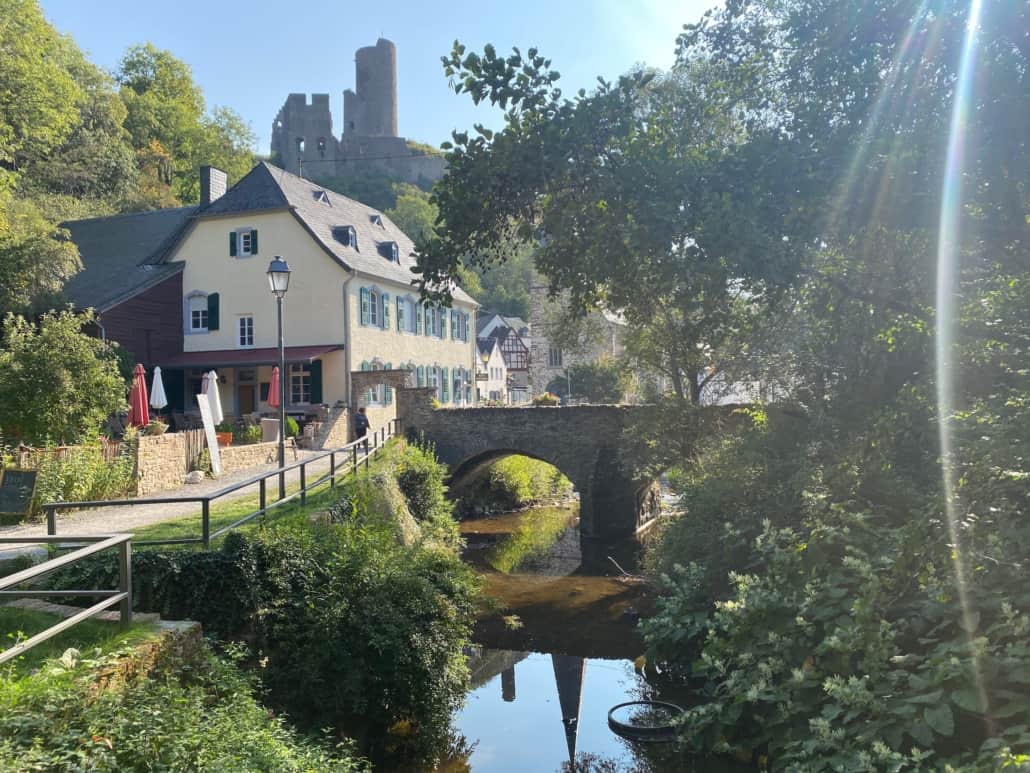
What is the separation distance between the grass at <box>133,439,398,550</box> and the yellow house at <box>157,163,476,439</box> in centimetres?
1068

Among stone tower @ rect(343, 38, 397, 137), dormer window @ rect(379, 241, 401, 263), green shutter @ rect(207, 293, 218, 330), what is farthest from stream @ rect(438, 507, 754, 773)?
stone tower @ rect(343, 38, 397, 137)

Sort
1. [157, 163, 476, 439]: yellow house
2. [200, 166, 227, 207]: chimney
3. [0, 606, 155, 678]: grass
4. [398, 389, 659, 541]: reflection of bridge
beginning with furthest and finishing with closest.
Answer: [200, 166, 227, 207]: chimney, [157, 163, 476, 439]: yellow house, [398, 389, 659, 541]: reflection of bridge, [0, 606, 155, 678]: grass

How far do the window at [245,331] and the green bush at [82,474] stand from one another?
1292 centimetres

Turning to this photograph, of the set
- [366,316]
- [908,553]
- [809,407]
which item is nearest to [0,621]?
[908,553]

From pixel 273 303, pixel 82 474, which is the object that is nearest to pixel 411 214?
pixel 273 303

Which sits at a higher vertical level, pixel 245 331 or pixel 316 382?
pixel 245 331

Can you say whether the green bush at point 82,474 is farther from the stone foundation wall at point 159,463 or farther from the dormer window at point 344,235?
the dormer window at point 344,235

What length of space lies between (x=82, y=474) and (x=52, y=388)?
2.46 metres

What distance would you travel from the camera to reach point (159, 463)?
1390cm

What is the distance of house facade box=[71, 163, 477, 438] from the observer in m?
24.7

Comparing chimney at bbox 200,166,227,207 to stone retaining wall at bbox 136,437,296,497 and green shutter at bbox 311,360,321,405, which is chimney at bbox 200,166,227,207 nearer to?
green shutter at bbox 311,360,321,405

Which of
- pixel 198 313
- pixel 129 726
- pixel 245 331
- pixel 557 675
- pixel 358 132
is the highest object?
pixel 358 132

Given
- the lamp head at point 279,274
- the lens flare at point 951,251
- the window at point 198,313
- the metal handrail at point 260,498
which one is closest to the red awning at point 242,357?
the window at point 198,313

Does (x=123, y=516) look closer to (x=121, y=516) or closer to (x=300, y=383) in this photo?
(x=121, y=516)
